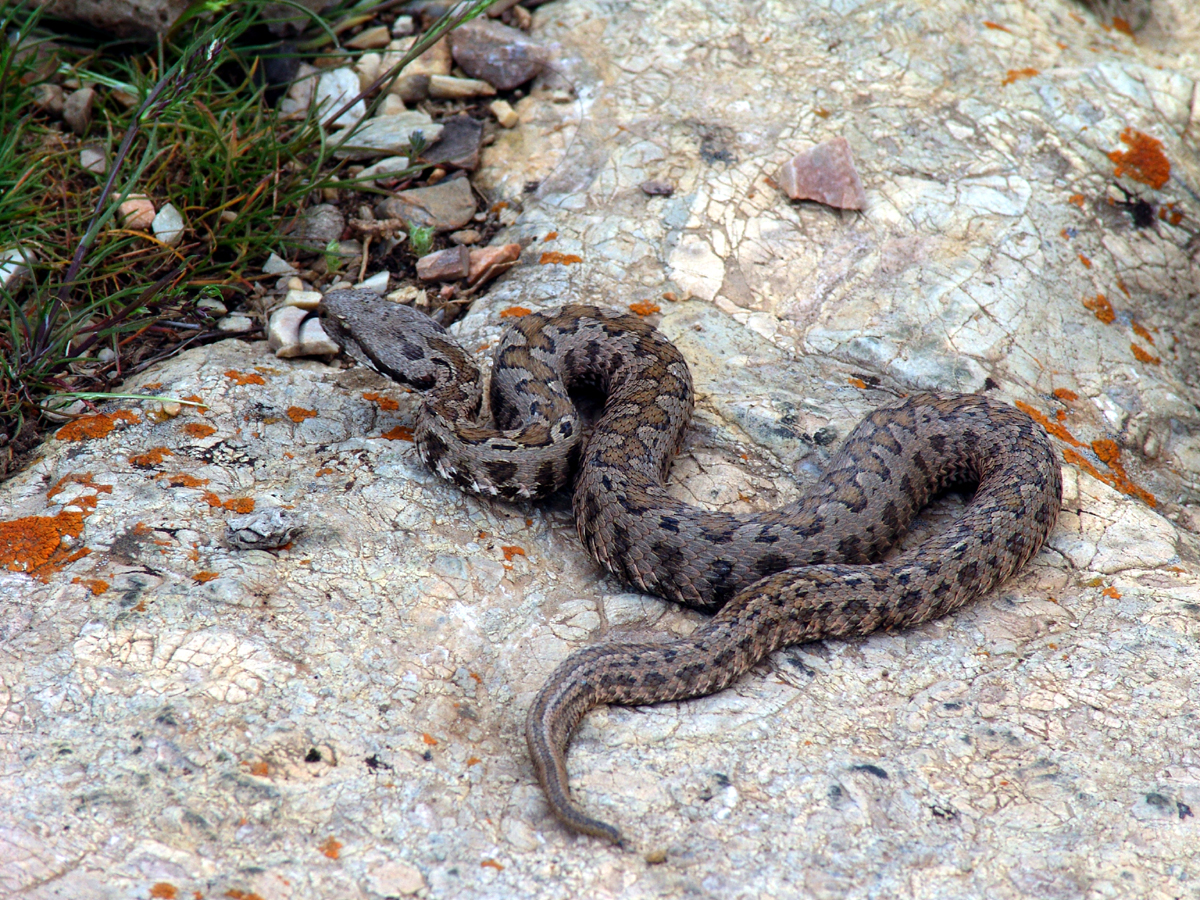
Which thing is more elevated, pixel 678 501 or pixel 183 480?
pixel 183 480

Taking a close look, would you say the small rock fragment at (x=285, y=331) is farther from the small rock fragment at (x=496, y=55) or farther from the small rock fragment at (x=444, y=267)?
the small rock fragment at (x=496, y=55)

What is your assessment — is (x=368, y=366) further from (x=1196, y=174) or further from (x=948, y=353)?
(x=1196, y=174)

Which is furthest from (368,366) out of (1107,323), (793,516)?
(1107,323)

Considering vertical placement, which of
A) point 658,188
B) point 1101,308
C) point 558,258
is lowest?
point 1101,308

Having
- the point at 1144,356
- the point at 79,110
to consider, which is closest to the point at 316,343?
the point at 79,110

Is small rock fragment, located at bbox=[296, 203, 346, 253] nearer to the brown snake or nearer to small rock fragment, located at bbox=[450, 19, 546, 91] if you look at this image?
the brown snake

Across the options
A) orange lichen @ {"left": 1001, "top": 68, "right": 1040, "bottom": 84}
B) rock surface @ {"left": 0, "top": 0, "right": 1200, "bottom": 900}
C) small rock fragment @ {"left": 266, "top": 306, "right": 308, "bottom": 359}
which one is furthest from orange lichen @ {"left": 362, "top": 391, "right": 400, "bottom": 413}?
orange lichen @ {"left": 1001, "top": 68, "right": 1040, "bottom": 84}

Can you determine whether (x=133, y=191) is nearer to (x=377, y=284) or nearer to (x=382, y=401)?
(x=377, y=284)
